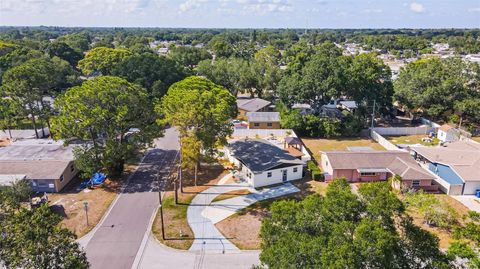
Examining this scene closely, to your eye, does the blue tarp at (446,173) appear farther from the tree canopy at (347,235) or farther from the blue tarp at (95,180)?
the blue tarp at (95,180)

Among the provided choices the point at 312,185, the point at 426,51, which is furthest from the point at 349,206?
the point at 426,51

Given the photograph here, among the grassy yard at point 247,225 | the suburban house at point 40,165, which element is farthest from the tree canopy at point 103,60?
the grassy yard at point 247,225

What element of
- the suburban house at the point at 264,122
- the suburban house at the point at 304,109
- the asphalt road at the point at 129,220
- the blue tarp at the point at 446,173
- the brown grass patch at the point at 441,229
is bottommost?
the brown grass patch at the point at 441,229

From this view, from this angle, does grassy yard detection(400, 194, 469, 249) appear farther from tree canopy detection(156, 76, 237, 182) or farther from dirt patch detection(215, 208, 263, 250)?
tree canopy detection(156, 76, 237, 182)

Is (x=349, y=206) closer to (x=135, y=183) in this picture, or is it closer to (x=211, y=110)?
(x=211, y=110)

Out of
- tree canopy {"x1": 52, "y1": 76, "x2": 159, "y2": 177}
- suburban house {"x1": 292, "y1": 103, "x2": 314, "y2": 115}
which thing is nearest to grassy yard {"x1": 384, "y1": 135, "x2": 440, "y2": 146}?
suburban house {"x1": 292, "y1": 103, "x2": 314, "y2": 115}

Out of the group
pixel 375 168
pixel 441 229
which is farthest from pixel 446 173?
pixel 441 229
